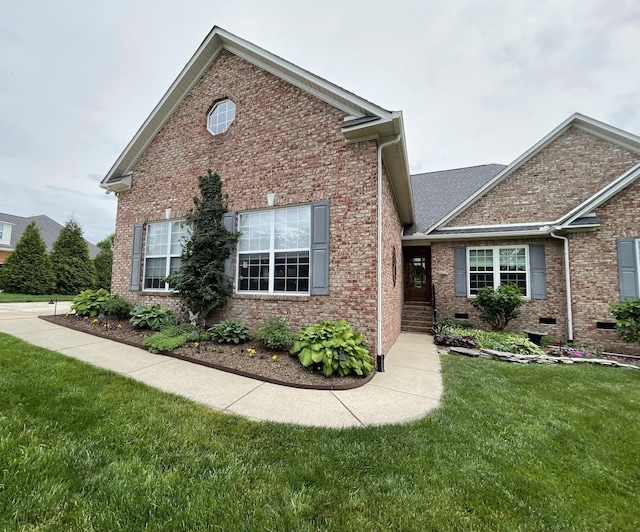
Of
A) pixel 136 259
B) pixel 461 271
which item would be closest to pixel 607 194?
pixel 461 271

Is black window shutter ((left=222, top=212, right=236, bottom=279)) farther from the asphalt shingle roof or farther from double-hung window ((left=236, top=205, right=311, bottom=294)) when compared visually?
the asphalt shingle roof

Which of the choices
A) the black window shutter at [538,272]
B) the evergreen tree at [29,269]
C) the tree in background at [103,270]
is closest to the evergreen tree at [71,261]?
the evergreen tree at [29,269]

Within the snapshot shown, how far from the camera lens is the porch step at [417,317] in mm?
9831

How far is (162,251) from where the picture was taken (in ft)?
26.0

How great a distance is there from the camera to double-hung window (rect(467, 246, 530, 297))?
9086mm

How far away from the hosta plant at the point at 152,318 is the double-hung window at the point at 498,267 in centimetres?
985

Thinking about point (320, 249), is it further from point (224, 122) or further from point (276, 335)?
point (224, 122)

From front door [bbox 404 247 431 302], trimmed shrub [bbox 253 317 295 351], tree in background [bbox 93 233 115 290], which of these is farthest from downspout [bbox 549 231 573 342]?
tree in background [bbox 93 233 115 290]

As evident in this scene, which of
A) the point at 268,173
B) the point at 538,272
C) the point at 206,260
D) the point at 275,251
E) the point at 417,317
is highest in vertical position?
the point at 268,173

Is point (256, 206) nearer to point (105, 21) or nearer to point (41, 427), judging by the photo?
point (41, 427)

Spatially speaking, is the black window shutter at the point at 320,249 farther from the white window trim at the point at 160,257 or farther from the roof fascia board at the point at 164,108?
the roof fascia board at the point at 164,108

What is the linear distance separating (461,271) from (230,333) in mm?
8302

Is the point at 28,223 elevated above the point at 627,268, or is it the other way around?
the point at 28,223

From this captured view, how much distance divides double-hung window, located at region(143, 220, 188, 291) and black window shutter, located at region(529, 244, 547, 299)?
1100cm
